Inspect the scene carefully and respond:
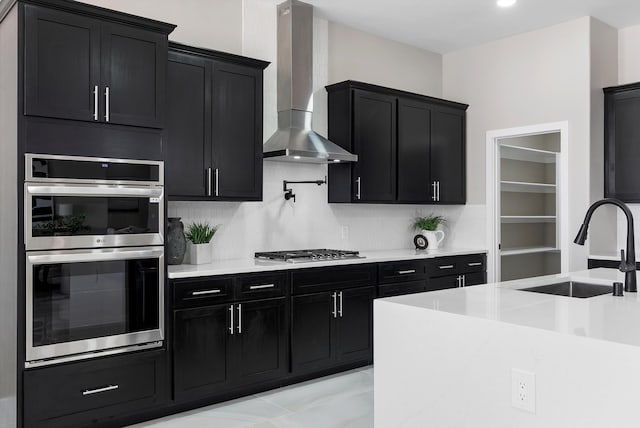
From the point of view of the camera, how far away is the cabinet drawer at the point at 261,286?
3.69 meters

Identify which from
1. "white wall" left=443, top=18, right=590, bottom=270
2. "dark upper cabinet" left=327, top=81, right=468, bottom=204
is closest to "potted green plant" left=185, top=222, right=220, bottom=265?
"dark upper cabinet" left=327, top=81, right=468, bottom=204

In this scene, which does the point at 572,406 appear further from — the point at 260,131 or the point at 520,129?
the point at 520,129

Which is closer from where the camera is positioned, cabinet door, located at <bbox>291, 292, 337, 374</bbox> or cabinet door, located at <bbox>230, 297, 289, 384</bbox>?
cabinet door, located at <bbox>230, 297, 289, 384</bbox>

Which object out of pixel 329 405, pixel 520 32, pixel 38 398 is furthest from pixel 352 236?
pixel 38 398

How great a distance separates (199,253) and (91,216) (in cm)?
100

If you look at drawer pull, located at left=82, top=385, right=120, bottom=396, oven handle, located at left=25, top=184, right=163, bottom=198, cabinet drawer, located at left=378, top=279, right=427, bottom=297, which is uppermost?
oven handle, located at left=25, top=184, right=163, bottom=198

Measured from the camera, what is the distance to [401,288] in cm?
474

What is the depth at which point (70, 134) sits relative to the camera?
2.96 meters

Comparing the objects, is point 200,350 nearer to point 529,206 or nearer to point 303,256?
point 303,256

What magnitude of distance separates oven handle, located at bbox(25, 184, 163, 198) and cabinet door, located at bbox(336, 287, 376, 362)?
1792 millimetres

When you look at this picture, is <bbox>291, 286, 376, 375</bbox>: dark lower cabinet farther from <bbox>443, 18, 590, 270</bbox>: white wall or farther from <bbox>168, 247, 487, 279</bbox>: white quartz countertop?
<bbox>443, 18, 590, 270</bbox>: white wall

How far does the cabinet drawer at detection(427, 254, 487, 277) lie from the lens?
16.5 feet

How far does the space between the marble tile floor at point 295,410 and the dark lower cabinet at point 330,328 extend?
213 mm

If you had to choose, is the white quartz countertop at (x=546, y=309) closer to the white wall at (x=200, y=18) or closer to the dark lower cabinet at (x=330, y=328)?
the dark lower cabinet at (x=330, y=328)
